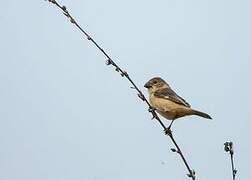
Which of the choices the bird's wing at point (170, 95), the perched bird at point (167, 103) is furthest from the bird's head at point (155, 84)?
the bird's wing at point (170, 95)

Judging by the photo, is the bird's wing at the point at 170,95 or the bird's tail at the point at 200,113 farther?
the bird's wing at the point at 170,95

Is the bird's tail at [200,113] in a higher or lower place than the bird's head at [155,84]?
lower

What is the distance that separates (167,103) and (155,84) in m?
0.88

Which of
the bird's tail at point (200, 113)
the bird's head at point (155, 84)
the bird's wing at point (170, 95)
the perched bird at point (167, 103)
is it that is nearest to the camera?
the bird's tail at point (200, 113)

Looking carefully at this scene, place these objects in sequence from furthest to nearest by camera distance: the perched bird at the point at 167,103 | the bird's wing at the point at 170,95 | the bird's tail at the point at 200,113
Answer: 1. the bird's wing at the point at 170,95
2. the perched bird at the point at 167,103
3. the bird's tail at the point at 200,113

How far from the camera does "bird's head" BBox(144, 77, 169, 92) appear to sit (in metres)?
7.82

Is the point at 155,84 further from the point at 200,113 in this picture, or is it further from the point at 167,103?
the point at 200,113

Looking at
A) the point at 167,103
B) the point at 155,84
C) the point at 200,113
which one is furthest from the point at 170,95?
the point at 200,113

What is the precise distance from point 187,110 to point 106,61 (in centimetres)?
284

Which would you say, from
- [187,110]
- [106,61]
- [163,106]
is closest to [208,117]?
[187,110]

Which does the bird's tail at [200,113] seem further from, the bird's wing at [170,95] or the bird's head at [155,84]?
the bird's head at [155,84]

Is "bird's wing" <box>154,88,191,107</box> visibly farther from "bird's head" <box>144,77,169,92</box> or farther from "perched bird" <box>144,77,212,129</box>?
"bird's head" <box>144,77,169,92</box>

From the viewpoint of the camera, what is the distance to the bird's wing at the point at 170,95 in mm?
7102

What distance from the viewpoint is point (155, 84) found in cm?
799
